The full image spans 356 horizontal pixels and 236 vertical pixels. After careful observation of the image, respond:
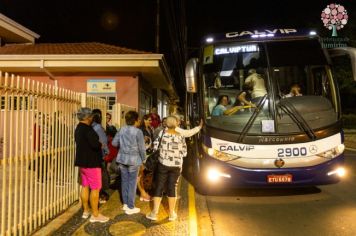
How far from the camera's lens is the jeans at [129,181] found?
19.5 ft

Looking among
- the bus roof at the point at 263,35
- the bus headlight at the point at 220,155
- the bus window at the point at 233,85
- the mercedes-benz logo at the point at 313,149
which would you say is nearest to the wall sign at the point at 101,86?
the bus roof at the point at 263,35

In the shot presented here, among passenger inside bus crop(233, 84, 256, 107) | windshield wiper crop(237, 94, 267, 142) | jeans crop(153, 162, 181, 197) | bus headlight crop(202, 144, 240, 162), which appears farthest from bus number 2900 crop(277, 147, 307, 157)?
jeans crop(153, 162, 181, 197)

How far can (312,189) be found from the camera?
8.23 metres

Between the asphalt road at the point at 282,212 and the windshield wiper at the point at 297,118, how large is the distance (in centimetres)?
134

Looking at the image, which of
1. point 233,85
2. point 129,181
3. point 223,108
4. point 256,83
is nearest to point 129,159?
point 129,181

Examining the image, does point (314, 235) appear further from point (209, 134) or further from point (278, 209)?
point (209, 134)

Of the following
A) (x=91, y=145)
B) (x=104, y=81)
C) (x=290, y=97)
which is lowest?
(x=91, y=145)

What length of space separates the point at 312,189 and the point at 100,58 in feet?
26.9

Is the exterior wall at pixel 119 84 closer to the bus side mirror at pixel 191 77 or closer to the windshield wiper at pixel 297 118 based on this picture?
the bus side mirror at pixel 191 77

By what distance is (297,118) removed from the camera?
7082mm

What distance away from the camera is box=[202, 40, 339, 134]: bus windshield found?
281 inches

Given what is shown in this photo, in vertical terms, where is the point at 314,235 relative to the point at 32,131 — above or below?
below

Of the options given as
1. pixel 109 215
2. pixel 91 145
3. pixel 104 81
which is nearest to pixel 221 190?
Answer: pixel 109 215

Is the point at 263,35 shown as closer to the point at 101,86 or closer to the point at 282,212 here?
the point at 282,212
